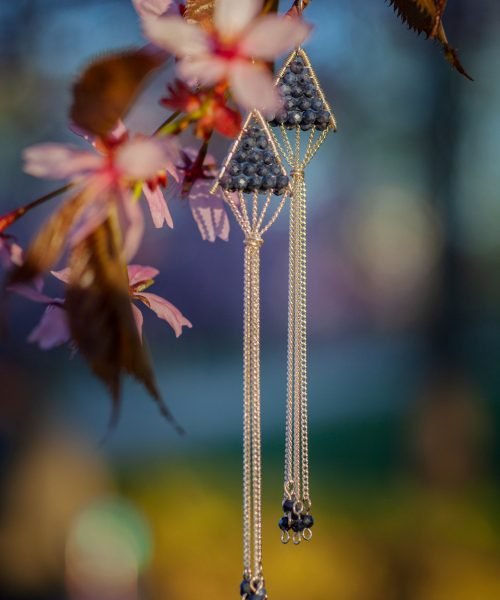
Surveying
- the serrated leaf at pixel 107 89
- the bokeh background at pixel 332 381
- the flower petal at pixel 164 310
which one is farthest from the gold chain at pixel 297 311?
the bokeh background at pixel 332 381

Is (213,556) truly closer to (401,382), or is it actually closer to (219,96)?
(401,382)

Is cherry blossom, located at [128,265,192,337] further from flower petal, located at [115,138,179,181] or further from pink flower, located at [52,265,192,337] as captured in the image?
flower petal, located at [115,138,179,181]

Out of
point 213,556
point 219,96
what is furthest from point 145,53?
point 213,556

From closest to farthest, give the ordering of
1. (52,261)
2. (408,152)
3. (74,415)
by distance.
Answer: (52,261) → (74,415) → (408,152)

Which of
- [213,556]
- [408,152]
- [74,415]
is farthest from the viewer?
[408,152]

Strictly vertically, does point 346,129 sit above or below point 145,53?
above

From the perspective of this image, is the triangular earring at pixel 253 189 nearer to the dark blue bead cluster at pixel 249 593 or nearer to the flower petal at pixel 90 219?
the dark blue bead cluster at pixel 249 593
